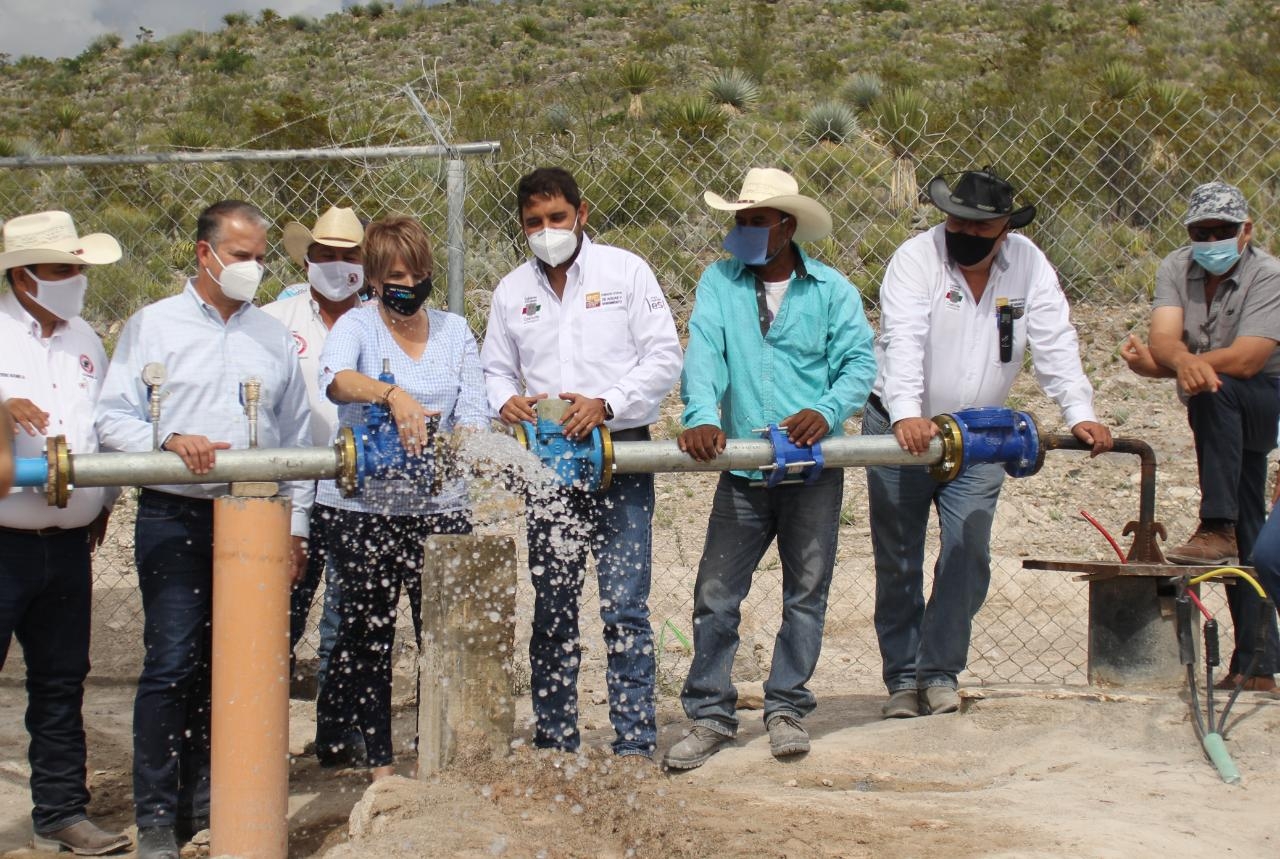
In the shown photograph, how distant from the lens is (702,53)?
99.7 feet

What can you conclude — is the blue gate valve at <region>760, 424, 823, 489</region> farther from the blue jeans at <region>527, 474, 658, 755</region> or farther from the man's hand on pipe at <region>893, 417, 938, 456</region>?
the blue jeans at <region>527, 474, 658, 755</region>

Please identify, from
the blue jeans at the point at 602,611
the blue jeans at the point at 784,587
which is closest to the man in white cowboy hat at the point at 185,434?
the blue jeans at the point at 602,611

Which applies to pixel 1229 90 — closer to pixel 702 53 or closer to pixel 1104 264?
pixel 1104 264

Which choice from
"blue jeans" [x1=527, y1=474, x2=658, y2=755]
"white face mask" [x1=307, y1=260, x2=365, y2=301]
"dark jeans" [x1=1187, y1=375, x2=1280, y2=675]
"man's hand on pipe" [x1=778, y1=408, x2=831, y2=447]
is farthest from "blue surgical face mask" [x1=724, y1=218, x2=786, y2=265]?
"dark jeans" [x1=1187, y1=375, x2=1280, y2=675]

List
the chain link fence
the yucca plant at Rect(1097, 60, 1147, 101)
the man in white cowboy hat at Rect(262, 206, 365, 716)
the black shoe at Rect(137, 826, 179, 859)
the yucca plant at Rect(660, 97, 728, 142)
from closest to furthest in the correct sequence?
the black shoe at Rect(137, 826, 179, 859)
the man in white cowboy hat at Rect(262, 206, 365, 716)
the chain link fence
the yucca plant at Rect(660, 97, 728, 142)
the yucca plant at Rect(1097, 60, 1147, 101)

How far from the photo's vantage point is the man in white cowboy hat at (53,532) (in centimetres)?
402

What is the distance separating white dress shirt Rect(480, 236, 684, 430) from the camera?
443 cm

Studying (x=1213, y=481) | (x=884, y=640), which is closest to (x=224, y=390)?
(x=884, y=640)

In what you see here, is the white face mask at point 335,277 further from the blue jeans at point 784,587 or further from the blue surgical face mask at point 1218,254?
the blue surgical face mask at point 1218,254

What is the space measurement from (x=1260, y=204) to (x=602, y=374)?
8.03 m

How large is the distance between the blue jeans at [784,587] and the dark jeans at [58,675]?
196 centimetres

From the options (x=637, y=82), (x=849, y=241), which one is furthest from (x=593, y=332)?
(x=637, y=82)

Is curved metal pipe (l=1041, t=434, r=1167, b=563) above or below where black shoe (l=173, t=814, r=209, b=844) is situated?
above

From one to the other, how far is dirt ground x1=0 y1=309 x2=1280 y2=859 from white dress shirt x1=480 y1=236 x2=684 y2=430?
521mm
